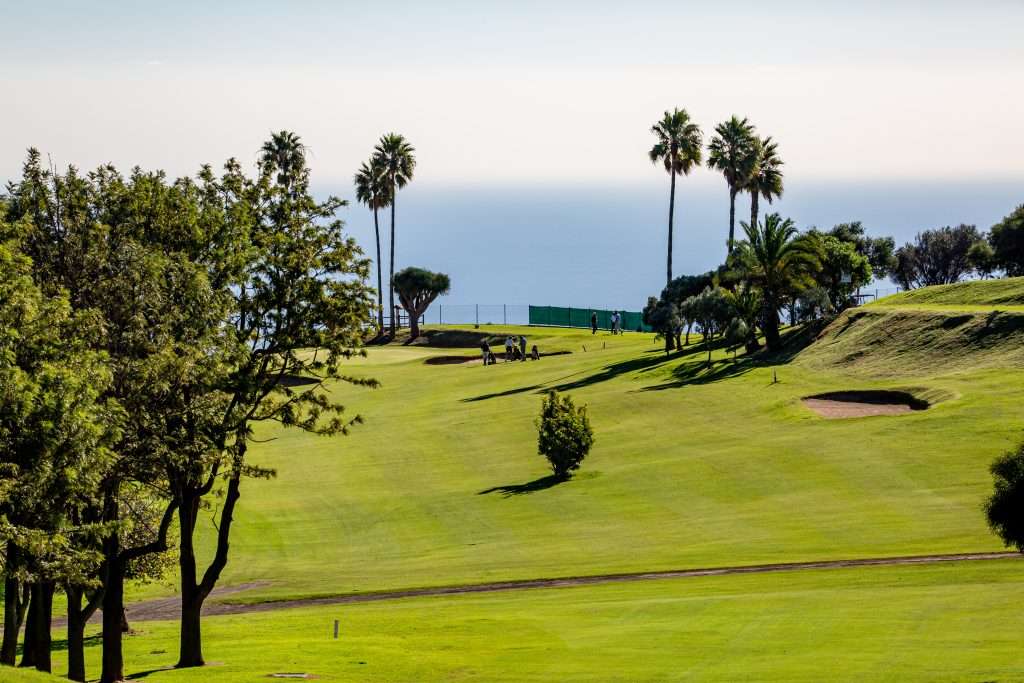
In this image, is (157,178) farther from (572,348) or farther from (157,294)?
(572,348)

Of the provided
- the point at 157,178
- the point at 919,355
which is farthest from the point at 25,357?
the point at 919,355

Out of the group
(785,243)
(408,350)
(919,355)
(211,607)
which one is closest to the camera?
(211,607)

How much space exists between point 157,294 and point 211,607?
20291 millimetres

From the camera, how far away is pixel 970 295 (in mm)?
84750

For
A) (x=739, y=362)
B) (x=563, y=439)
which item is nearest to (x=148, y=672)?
(x=563, y=439)

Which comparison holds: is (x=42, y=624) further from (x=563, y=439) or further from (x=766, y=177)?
(x=766, y=177)

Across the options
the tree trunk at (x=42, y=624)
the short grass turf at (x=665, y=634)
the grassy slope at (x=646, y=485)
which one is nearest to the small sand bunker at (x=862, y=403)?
the grassy slope at (x=646, y=485)

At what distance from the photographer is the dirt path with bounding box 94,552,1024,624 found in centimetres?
4128

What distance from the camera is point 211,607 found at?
152ft

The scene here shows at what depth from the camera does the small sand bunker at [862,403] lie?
67938 mm

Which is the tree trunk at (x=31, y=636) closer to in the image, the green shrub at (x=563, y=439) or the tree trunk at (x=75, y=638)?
the tree trunk at (x=75, y=638)

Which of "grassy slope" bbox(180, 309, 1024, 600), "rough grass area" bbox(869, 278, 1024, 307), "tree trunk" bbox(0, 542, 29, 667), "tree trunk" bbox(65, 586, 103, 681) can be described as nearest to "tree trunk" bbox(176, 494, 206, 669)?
"tree trunk" bbox(65, 586, 103, 681)

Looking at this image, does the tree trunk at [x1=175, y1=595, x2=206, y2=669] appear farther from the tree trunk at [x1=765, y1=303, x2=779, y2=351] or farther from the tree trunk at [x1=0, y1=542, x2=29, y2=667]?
the tree trunk at [x1=765, y1=303, x2=779, y2=351]

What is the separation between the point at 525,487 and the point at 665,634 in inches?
1142
